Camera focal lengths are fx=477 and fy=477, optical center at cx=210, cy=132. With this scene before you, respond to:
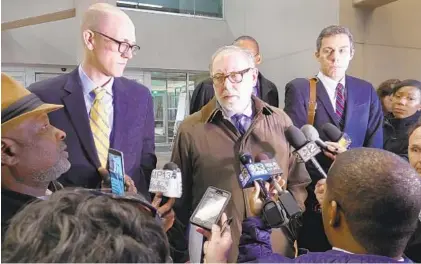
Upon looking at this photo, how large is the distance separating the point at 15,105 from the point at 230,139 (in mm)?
827

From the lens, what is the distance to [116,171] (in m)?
1.51

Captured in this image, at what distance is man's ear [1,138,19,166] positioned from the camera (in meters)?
1.26

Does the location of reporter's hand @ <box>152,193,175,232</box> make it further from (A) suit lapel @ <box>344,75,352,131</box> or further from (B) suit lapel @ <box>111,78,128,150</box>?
(A) suit lapel @ <box>344,75,352,131</box>

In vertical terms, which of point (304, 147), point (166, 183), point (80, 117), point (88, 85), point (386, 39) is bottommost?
point (166, 183)

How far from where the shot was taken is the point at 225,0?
7.94m

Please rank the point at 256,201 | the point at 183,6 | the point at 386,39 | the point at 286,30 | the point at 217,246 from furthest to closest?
the point at 183,6
the point at 286,30
the point at 386,39
the point at 256,201
the point at 217,246

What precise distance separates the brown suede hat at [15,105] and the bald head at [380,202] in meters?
0.83

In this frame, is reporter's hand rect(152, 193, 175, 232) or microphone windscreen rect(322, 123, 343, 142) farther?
microphone windscreen rect(322, 123, 343, 142)

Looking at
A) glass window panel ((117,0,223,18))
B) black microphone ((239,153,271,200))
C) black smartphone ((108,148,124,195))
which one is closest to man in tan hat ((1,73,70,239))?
black smartphone ((108,148,124,195))

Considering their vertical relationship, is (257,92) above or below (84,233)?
above

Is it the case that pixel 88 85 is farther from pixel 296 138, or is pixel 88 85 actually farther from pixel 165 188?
pixel 296 138

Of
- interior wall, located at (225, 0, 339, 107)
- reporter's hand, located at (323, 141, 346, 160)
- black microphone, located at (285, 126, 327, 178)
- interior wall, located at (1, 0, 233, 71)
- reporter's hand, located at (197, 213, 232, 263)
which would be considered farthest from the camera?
interior wall, located at (1, 0, 233, 71)

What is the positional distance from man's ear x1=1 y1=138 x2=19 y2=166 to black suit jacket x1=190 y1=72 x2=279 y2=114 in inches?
65.6

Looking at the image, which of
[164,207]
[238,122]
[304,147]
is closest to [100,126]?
[164,207]
